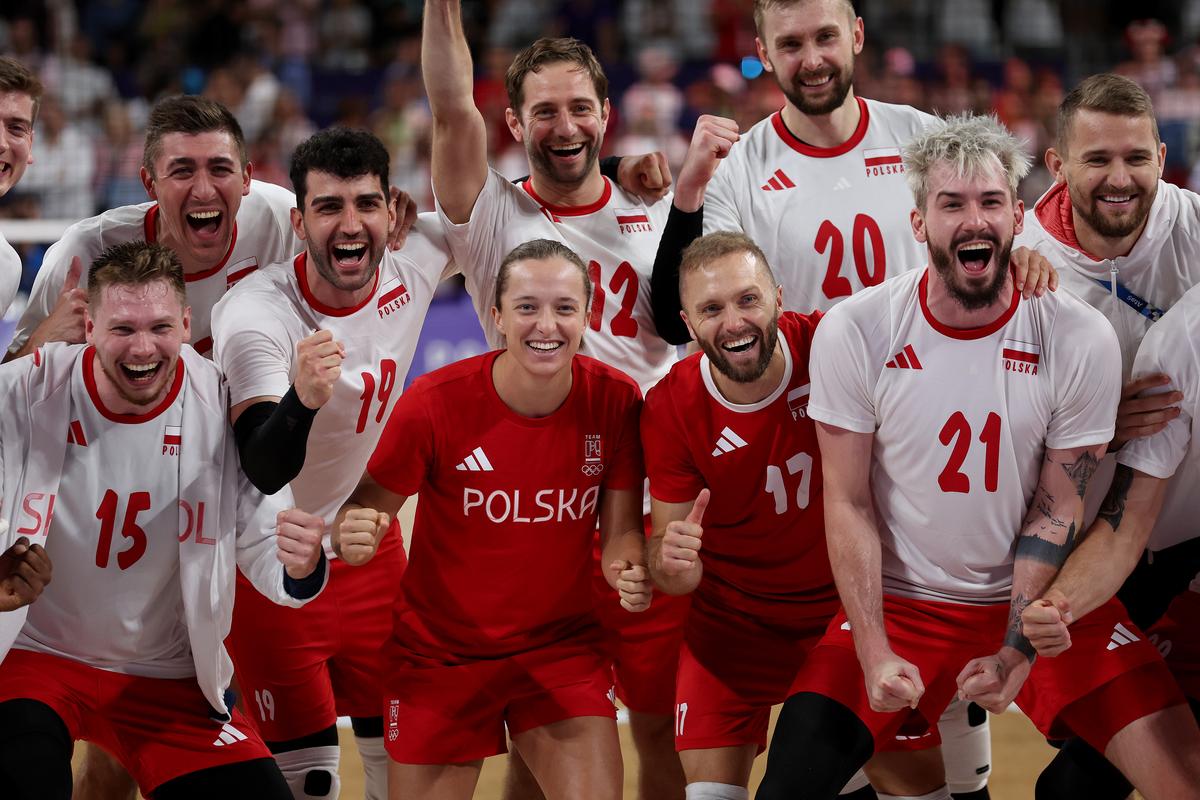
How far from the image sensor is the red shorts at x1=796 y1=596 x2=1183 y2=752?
176 inches

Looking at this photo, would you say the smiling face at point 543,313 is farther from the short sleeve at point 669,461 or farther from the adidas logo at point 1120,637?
the adidas logo at point 1120,637

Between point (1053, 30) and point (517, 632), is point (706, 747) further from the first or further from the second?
point (1053, 30)

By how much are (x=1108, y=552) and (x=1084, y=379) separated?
579mm

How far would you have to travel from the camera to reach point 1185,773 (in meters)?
4.30

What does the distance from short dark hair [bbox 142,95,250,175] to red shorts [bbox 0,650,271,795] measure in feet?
6.07

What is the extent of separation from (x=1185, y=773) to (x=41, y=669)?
3.59 m

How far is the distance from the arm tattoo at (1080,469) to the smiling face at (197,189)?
3.08 m

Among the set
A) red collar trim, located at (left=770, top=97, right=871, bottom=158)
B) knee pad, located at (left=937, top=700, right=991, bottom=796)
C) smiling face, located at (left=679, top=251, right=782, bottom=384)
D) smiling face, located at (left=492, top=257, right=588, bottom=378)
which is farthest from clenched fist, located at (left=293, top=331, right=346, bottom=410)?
knee pad, located at (left=937, top=700, right=991, bottom=796)

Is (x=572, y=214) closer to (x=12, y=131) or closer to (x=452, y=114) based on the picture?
(x=452, y=114)

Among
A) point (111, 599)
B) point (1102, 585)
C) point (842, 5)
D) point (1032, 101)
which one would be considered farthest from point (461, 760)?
point (1032, 101)

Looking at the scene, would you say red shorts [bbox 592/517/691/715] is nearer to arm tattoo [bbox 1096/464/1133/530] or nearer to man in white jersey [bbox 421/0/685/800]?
man in white jersey [bbox 421/0/685/800]

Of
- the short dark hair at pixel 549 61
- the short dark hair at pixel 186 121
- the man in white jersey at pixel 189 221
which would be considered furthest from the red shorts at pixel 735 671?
the short dark hair at pixel 186 121

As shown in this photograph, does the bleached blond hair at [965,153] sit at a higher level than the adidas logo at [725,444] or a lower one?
higher

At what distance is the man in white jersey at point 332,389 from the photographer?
16.3 ft
